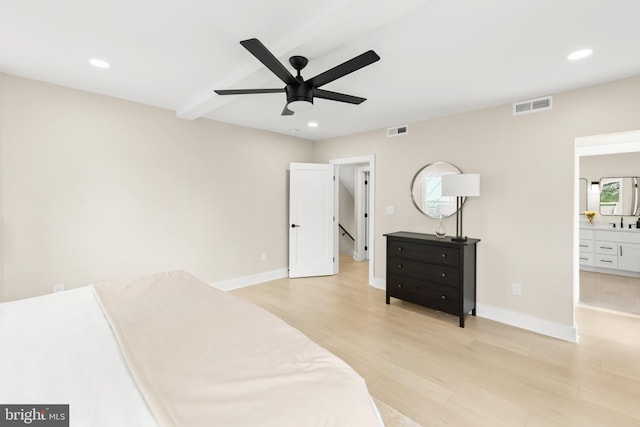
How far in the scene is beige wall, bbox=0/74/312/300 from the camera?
2.63m

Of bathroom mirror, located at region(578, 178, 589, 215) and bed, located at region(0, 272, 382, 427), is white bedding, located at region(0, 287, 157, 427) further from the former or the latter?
bathroom mirror, located at region(578, 178, 589, 215)

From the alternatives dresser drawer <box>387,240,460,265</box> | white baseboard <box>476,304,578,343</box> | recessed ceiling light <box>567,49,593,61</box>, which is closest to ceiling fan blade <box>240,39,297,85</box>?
recessed ceiling light <box>567,49,593,61</box>

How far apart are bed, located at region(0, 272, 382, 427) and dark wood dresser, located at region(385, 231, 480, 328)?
231cm

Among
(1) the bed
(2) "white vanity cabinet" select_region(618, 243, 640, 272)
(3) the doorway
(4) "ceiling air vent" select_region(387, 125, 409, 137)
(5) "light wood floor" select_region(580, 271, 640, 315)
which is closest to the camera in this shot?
(1) the bed

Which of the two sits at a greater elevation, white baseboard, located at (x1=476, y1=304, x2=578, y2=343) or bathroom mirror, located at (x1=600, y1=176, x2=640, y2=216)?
bathroom mirror, located at (x1=600, y1=176, x2=640, y2=216)

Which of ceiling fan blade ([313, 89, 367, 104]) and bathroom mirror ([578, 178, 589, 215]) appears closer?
ceiling fan blade ([313, 89, 367, 104])

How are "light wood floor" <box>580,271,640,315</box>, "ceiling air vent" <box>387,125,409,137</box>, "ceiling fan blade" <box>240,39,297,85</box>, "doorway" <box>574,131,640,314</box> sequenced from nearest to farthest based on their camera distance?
"ceiling fan blade" <box>240,39,297,85</box>
"doorway" <box>574,131,640,314</box>
"light wood floor" <box>580,271,640,315</box>
"ceiling air vent" <box>387,125,409,137</box>

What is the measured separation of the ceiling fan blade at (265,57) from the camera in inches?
57.5

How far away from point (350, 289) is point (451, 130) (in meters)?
2.65

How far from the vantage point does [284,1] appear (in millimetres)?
1589

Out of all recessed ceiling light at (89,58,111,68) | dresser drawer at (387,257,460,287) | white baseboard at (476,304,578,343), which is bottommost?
white baseboard at (476,304,578,343)

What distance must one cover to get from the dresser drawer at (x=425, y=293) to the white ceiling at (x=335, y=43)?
214 cm

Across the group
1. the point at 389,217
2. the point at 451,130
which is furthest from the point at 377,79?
the point at 389,217

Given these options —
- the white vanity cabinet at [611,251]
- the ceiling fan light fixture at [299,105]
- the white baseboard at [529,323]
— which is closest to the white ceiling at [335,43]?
the ceiling fan light fixture at [299,105]
